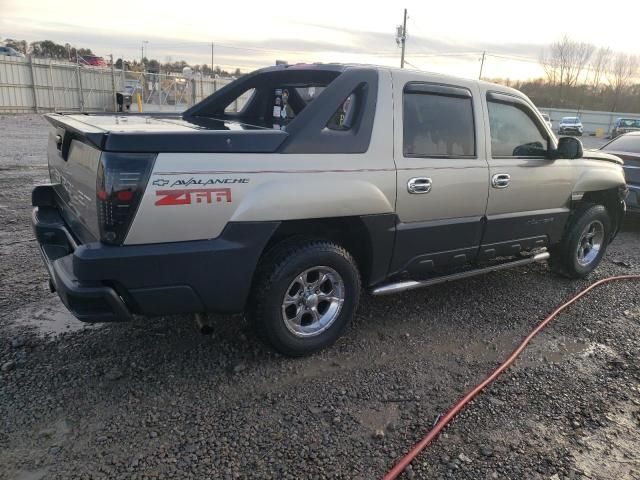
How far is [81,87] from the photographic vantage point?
27609mm

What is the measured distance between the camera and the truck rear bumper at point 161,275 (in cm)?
276

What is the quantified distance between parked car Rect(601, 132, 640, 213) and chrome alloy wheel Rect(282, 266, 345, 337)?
250 inches

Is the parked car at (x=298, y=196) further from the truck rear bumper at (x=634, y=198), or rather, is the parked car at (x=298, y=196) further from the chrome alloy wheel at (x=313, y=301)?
the truck rear bumper at (x=634, y=198)

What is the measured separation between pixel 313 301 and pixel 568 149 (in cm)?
289

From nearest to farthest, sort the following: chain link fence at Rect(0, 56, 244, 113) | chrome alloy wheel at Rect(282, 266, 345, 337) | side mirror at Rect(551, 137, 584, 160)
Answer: chrome alloy wheel at Rect(282, 266, 345, 337) → side mirror at Rect(551, 137, 584, 160) → chain link fence at Rect(0, 56, 244, 113)

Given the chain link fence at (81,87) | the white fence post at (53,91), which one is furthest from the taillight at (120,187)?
the white fence post at (53,91)

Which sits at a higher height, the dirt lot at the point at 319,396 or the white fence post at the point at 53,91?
the white fence post at the point at 53,91

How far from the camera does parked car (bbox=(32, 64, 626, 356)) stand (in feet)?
9.14

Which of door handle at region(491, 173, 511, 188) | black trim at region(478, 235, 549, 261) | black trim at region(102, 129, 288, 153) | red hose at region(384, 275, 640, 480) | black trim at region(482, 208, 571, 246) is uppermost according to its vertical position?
black trim at region(102, 129, 288, 153)

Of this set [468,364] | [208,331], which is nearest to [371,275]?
[468,364]

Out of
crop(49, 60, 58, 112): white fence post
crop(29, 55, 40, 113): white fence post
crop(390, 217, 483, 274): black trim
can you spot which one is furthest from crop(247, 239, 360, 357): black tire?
crop(49, 60, 58, 112): white fence post

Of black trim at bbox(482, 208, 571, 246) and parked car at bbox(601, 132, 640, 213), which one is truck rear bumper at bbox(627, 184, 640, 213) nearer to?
parked car at bbox(601, 132, 640, 213)

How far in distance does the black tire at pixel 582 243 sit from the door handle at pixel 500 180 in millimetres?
1384

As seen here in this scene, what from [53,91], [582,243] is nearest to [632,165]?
[582,243]
